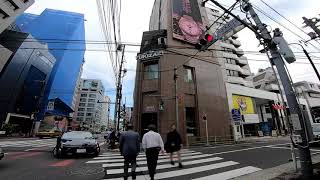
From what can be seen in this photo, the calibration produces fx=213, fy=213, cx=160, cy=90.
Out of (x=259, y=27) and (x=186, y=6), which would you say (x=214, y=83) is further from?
(x=259, y=27)

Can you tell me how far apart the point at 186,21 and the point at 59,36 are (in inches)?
1698

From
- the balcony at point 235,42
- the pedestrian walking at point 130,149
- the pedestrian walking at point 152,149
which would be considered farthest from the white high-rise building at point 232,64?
the pedestrian walking at point 130,149

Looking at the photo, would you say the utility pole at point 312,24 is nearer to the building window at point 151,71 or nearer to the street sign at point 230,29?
the street sign at point 230,29

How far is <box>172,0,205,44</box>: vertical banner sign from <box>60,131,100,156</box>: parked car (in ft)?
49.3

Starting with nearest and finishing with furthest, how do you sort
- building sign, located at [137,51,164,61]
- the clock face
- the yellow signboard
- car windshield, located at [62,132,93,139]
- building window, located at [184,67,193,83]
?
1. car windshield, located at [62,132,93,139]
2. building sign, located at [137,51,164,61]
3. building window, located at [184,67,193,83]
4. the clock face
5. the yellow signboard

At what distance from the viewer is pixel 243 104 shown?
1262 inches

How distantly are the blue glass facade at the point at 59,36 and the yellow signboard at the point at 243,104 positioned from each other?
132ft

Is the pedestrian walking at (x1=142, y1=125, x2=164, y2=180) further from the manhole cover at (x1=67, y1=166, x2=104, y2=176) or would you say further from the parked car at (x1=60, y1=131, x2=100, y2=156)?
the parked car at (x1=60, y1=131, x2=100, y2=156)

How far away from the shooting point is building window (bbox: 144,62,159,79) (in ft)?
69.8

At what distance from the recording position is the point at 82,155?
11.1m

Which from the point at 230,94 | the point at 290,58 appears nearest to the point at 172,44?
the point at 230,94

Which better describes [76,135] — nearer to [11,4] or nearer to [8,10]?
[8,10]

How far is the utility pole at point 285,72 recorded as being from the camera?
5889 millimetres

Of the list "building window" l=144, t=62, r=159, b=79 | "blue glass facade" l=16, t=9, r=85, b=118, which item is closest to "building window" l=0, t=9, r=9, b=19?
"blue glass facade" l=16, t=9, r=85, b=118
